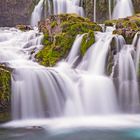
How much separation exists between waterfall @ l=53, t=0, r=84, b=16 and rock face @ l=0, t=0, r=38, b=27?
429 cm

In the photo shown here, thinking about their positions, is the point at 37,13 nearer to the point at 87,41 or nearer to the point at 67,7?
the point at 67,7

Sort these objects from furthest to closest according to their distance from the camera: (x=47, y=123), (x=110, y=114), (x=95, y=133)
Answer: (x=110, y=114)
(x=47, y=123)
(x=95, y=133)

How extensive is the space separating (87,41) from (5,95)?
4456 mm

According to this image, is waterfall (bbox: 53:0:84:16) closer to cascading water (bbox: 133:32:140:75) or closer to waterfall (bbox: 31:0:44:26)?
waterfall (bbox: 31:0:44:26)

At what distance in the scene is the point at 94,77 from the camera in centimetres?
1163

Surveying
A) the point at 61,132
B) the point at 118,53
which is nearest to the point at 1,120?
the point at 61,132

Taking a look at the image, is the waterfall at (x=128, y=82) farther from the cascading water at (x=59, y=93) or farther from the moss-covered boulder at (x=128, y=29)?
the moss-covered boulder at (x=128, y=29)

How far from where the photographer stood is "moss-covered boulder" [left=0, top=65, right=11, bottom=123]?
10312 mm

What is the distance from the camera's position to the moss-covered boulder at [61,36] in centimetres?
1332

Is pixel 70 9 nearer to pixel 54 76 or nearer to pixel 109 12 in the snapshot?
pixel 109 12

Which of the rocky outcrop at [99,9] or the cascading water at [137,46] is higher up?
the rocky outcrop at [99,9]

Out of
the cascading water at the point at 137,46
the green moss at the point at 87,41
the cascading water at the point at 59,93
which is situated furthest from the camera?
the green moss at the point at 87,41

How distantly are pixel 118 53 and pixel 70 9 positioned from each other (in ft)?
45.8

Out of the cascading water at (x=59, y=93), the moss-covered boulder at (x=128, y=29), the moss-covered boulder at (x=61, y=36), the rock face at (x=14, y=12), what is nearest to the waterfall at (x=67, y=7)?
the rock face at (x=14, y=12)
